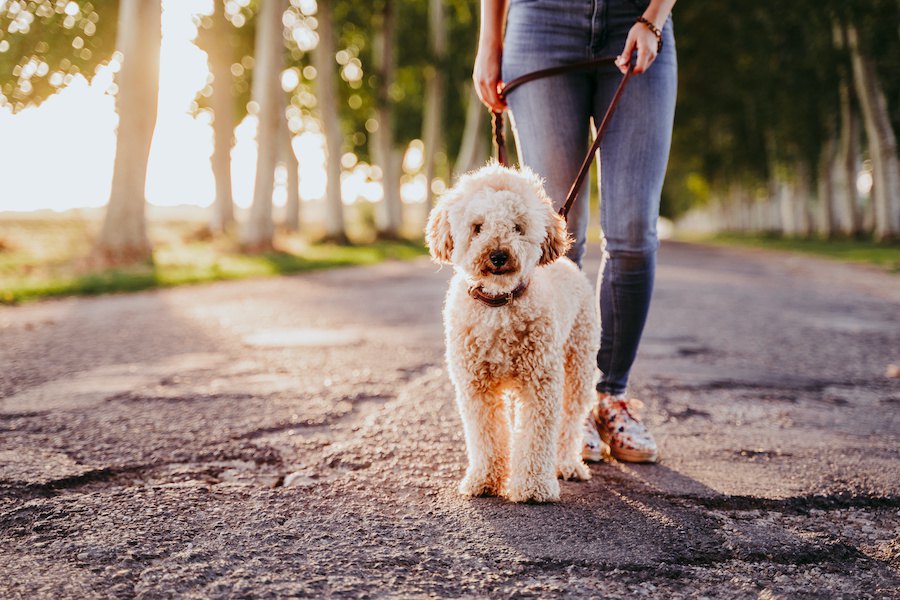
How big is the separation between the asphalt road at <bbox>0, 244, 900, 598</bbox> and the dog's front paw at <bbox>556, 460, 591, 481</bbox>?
2.6 inches

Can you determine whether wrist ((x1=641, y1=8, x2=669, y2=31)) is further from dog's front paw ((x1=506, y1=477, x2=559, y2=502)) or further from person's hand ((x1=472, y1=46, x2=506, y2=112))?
dog's front paw ((x1=506, y1=477, x2=559, y2=502))

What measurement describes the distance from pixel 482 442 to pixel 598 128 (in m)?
1.54

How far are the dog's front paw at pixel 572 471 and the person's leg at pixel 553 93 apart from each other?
966 millimetres

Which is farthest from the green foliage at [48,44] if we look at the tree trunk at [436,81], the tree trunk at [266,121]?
the tree trunk at [436,81]

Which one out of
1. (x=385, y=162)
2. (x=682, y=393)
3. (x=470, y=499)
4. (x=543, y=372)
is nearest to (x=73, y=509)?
(x=470, y=499)

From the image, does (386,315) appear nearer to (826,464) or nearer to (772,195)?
(826,464)

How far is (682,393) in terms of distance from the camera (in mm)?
4617

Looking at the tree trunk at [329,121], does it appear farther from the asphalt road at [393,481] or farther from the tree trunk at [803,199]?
the tree trunk at [803,199]

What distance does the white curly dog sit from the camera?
108 inches

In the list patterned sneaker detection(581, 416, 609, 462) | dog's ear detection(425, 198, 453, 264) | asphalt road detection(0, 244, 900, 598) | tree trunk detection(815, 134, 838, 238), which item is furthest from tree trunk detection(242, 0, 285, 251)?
tree trunk detection(815, 134, 838, 238)

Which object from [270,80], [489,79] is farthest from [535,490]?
[270,80]

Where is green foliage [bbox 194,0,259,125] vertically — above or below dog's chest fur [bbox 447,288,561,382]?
above

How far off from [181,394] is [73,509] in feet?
6.23

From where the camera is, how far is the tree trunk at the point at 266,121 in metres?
17.5
